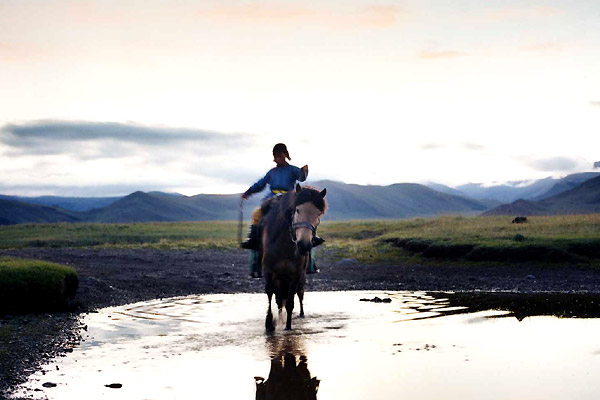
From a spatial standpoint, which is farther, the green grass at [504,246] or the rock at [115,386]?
the green grass at [504,246]

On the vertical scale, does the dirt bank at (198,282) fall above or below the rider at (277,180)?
below

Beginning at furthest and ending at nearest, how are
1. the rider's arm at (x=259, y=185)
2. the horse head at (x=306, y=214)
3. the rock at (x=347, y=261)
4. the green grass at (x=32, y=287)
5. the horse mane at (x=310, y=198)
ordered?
1. the rock at (x=347, y=261)
2. the green grass at (x=32, y=287)
3. the rider's arm at (x=259, y=185)
4. the horse mane at (x=310, y=198)
5. the horse head at (x=306, y=214)

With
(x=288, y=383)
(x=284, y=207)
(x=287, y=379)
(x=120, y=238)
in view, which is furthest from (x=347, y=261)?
(x=120, y=238)

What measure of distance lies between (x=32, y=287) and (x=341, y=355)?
918cm

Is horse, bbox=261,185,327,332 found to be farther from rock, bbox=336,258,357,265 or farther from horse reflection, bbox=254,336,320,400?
rock, bbox=336,258,357,265

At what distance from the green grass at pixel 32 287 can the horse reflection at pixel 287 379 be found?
7640mm

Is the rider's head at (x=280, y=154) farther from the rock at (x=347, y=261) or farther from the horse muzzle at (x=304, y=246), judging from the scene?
the rock at (x=347, y=261)

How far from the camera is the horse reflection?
7.64 meters

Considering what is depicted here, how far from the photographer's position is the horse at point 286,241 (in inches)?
431

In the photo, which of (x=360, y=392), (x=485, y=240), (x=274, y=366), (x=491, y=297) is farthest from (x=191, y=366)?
(x=485, y=240)

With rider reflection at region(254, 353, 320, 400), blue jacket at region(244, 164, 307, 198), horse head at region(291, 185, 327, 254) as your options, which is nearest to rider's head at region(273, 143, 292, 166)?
blue jacket at region(244, 164, 307, 198)

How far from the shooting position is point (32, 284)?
1527 cm

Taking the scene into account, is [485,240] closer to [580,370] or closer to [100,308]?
[100,308]

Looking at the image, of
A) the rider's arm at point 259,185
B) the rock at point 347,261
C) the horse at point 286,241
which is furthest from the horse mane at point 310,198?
the rock at point 347,261
